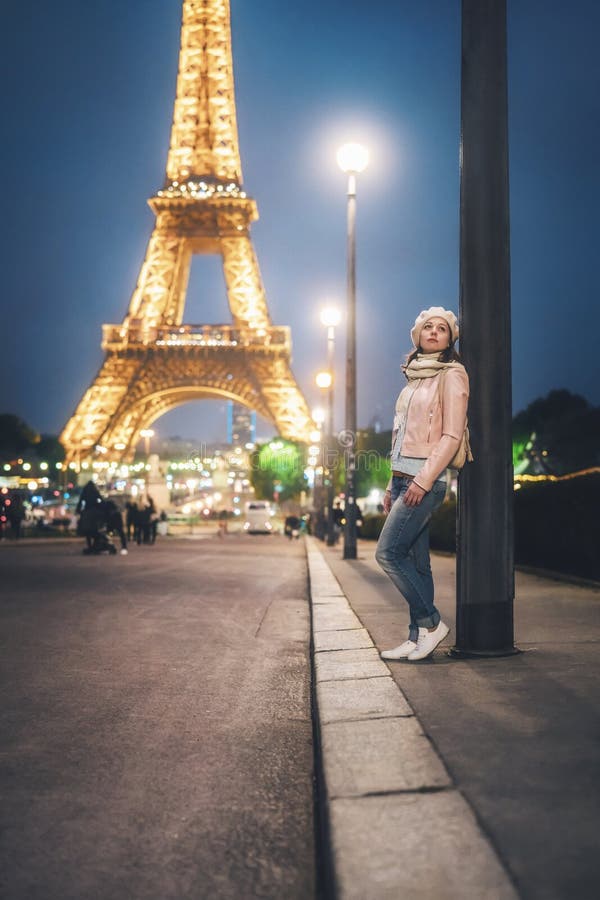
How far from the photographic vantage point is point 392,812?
2.55m

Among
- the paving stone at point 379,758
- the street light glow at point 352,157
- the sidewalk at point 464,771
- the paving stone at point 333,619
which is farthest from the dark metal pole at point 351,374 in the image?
the paving stone at point 379,758

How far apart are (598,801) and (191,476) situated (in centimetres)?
14520

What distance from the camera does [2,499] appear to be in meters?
34.2

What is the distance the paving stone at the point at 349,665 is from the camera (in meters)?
4.75

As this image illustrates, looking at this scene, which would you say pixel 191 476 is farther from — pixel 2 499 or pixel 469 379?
pixel 469 379

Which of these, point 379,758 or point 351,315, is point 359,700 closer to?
point 379,758

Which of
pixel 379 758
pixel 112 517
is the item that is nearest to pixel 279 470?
pixel 112 517

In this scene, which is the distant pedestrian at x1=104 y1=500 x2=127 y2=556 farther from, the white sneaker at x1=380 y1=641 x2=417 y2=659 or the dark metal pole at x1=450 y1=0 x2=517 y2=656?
the dark metal pole at x1=450 y1=0 x2=517 y2=656

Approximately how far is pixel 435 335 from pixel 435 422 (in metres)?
0.48

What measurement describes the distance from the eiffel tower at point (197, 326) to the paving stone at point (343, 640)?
48089mm

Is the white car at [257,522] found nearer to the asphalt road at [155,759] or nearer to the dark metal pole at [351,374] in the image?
the dark metal pole at [351,374]

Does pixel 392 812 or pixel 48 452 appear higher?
pixel 48 452

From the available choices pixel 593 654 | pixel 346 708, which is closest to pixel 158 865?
pixel 346 708

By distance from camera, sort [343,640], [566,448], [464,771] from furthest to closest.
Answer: [566,448] < [343,640] < [464,771]
